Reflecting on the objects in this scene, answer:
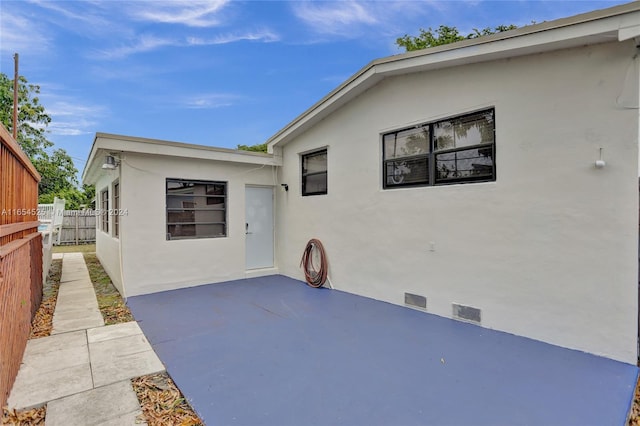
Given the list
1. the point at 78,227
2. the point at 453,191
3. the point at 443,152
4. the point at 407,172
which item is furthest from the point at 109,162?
the point at 78,227

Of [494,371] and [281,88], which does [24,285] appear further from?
[281,88]

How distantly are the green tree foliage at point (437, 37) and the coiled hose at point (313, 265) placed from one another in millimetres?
12477

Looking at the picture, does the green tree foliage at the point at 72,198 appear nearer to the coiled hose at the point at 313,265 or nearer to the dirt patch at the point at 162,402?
the coiled hose at the point at 313,265

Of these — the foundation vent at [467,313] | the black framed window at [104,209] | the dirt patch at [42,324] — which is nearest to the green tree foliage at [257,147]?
the black framed window at [104,209]

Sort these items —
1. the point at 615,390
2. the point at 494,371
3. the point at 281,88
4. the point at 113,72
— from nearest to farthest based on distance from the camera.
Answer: the point at 615,390 → the point at 494,371 → the point at 113,72 → the point at 281,88

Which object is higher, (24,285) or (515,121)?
(515,121)

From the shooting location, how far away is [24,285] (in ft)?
13.0

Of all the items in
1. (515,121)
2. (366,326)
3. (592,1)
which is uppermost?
(592,1)

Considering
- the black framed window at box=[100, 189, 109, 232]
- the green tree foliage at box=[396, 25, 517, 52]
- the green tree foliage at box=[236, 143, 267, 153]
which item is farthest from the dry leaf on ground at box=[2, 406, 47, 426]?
the green tree foliage at box=[236, 143, 267, 153]

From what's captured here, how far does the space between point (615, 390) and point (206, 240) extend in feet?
22.3

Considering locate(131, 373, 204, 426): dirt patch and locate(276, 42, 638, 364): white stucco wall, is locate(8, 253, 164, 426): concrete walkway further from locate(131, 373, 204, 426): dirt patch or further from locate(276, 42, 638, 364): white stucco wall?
locate(276, 42, 638, 364): white stucco wall

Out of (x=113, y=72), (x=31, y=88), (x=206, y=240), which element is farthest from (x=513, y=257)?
(x=31, y=88)

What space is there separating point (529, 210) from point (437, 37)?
1445 centimetres

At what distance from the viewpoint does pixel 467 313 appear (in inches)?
179
